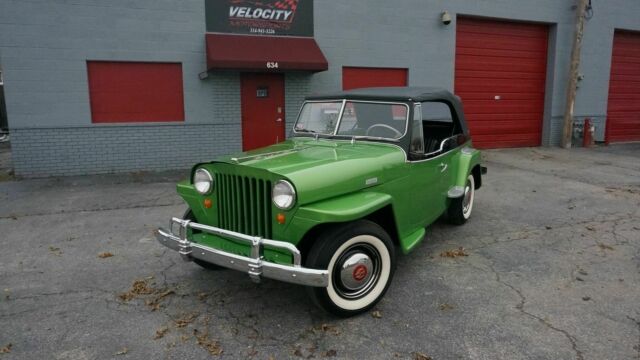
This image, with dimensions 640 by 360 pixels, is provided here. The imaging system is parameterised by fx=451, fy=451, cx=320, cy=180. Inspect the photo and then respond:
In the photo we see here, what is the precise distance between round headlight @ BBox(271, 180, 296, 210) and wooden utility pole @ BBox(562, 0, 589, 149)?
12790 millimetres

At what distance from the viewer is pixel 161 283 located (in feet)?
13.4

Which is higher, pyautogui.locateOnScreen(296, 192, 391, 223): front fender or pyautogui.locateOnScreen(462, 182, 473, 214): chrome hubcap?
pyautogui.locateOnScreen(296, 192, 391, 223): front fender

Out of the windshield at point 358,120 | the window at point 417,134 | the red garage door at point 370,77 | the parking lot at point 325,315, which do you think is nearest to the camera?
the parking lot at point 325,315

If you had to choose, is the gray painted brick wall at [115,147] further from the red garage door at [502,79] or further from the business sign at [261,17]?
the red garage door at [502,79]

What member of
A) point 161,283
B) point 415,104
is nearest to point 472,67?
point 415,104

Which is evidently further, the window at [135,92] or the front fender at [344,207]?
the window at [135,92]

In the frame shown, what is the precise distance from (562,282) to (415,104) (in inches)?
82.6

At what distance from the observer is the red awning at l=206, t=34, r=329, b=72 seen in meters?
9.21

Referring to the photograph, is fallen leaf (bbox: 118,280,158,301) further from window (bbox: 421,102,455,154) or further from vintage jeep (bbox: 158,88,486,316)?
window (bbox: 421,102,455,154)

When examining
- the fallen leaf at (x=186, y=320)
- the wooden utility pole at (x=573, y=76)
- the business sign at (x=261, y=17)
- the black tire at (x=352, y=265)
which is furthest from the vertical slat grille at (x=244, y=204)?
the wooden utility pole at (x=573, y=76)

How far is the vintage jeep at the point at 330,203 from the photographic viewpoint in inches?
125

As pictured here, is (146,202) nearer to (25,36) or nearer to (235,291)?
(235,291)

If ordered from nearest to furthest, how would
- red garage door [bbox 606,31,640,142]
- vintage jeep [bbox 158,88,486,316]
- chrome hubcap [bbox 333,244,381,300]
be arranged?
vintage jeep [bbox 158,88,486,316], chrome hubcap [bbox 333,244,381,300], red garage door [bbox 606,31,640,142]

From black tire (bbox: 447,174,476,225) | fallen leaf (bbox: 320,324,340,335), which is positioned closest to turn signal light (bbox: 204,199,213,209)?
fallen leaf (bbox: 320,324,340,335)
